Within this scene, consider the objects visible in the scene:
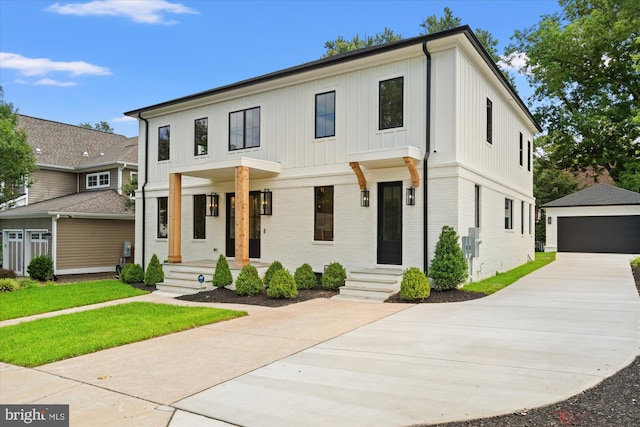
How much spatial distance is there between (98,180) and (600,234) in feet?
89.3

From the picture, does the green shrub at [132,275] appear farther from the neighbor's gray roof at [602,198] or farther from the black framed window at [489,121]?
the neighbor's gray roof at [602,198]

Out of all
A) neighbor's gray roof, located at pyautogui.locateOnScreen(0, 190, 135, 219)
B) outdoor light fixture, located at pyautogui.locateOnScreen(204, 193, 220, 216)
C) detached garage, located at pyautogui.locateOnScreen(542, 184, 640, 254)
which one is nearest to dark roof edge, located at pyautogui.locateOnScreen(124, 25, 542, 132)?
outdoor light fixture, located at pyautogui.locateOnScreen(204, 193, 220, 216)

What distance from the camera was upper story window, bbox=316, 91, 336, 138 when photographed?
12.7 metres

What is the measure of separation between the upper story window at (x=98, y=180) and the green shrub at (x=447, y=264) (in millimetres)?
18471

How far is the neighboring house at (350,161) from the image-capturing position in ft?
35.9

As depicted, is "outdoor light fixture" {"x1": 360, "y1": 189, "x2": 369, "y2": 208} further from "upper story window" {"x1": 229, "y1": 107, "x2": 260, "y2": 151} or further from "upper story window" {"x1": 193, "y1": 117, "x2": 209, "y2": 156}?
"upper story window" {"x1": 193, "y1": 117, "x2": 209, "y2": 156}

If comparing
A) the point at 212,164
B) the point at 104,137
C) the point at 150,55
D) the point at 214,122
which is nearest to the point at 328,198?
the point at 212,164

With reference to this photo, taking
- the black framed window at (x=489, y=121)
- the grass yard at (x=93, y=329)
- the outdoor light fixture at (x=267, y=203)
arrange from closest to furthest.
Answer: the grass yard at (x=93, y=329)
the black framed window at (x=489, y=121)
the outdoor light fixture at (x=267, y=203)

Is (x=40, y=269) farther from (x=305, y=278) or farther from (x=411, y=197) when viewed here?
(x=411, y=197)

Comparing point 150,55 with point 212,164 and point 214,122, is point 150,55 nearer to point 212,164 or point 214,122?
point 214,122

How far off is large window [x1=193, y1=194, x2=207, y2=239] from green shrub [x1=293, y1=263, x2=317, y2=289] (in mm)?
4892

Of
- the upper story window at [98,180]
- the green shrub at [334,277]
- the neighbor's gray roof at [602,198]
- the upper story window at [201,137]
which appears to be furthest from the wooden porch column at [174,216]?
the neighbor's gray roof at [602,198]

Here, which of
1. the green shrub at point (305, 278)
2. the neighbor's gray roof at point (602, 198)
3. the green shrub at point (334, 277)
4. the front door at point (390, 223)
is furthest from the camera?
the neighbor's gray roof at point (602, 198)

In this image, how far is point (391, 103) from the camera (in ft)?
38.4
